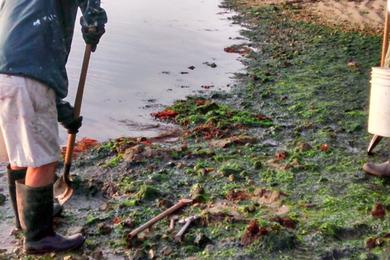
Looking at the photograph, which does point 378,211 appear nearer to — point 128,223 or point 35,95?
point 128,223

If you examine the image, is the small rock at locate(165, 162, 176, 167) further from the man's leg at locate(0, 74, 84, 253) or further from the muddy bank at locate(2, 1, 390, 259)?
the man's leg at locate(0, 74, 84, 253)

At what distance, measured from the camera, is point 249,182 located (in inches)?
211

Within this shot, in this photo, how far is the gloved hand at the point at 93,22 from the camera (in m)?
4.40

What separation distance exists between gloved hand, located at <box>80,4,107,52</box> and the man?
0.04 ft

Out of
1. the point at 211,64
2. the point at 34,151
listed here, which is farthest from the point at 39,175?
the point at 211,64

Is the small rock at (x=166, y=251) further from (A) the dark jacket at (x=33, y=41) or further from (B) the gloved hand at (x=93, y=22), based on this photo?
(B) the gloved hand at (x=93, y=22)

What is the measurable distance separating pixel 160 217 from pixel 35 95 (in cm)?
122

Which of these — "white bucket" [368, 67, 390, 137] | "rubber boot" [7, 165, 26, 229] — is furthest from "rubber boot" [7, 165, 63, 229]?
"white bucket" [368, 67, 390, 137]

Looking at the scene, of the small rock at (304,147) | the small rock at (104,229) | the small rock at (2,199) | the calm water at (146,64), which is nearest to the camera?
the small rock at (104,229)

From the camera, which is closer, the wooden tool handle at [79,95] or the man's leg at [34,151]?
the man's leg at [34,151]

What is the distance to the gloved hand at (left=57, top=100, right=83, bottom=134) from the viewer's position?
4675 mm

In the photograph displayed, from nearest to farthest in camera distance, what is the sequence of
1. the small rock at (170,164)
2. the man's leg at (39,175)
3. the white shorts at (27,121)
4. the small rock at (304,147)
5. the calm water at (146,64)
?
1. the white shorts at (27,121)
2. the man's leg at (39,175)
3. the small rock at (170,164)
4. the small rock at (304,147)
5. the calm water at (146,64)

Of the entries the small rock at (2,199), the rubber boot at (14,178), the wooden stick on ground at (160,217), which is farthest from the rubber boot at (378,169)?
the small rock at (2,199)

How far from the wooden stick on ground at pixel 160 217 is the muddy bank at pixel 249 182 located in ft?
0.14
